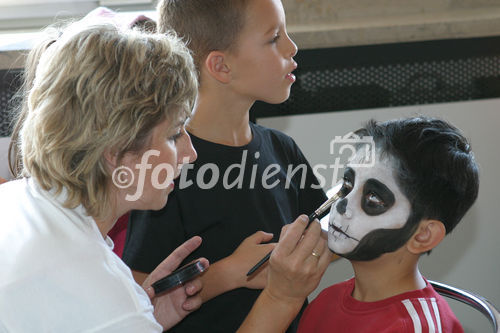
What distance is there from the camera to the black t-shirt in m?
1.12

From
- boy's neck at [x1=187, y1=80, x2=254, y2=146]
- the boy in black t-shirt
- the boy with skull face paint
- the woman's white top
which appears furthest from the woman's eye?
the woman's white top

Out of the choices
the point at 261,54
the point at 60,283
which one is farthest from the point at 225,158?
the point at 60,283

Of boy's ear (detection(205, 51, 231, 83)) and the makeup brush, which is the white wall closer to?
boy's ear (detection(205, 51, 231, 83))

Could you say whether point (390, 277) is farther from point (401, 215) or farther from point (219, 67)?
point (219, 67)

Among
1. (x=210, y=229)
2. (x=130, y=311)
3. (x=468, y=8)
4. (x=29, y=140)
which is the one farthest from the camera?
(x=468, y=8)

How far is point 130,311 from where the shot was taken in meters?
0.81

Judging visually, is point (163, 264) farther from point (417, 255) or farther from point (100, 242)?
point (417, 255)

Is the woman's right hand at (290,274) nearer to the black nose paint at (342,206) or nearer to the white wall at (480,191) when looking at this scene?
the black nose paint at (342,206)

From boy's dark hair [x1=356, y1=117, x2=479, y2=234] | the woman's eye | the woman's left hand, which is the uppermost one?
boy's dark hair [x1=356, y1=117, x2=479, y2=234]

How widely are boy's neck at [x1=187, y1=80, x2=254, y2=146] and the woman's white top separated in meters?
0.40

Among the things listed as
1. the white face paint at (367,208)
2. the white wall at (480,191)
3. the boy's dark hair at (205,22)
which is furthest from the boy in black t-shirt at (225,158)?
the white wall at (480,191)

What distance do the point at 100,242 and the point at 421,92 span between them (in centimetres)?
124

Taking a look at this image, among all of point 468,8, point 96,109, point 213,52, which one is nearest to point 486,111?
point 468,8

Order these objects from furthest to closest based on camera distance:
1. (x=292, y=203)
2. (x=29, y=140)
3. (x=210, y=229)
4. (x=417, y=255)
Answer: (x=292, y=203) < (x=210, y=229) < (x=417, y=255) < (x=29, y=140)
